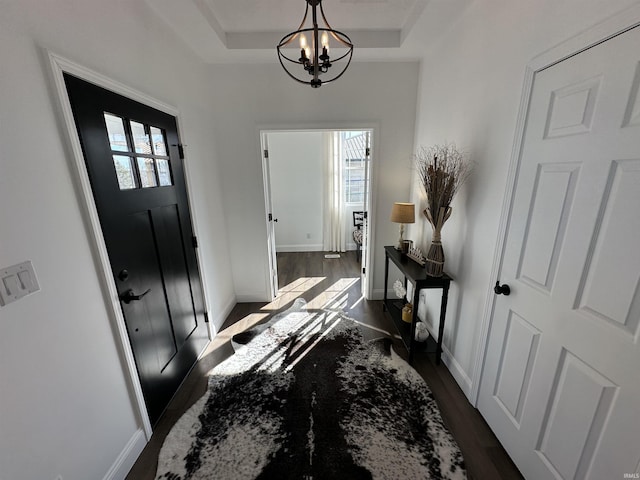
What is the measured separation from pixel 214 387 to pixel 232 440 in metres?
0.51

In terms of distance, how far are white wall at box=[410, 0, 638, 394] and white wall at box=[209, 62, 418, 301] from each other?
416mm

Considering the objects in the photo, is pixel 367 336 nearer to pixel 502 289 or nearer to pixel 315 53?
pixel 502 289

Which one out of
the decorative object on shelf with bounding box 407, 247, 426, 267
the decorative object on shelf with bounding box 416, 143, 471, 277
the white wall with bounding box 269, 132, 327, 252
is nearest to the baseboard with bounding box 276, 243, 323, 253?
the white wall with bounding box 269, 132, 327, 252

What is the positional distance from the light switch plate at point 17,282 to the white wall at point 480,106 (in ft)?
7.45

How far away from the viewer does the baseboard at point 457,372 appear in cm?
190

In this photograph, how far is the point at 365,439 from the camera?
1602 mm

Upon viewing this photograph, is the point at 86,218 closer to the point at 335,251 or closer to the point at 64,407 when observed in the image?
the point at 64,407

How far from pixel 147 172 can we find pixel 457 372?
8.86 ft

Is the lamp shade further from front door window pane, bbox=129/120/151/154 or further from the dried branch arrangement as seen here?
front door window pane, bbox=129/120/151/154

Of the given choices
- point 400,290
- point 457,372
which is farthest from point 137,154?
point 457,372

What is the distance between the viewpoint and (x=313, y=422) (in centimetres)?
171

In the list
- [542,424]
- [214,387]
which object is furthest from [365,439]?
[214,387]

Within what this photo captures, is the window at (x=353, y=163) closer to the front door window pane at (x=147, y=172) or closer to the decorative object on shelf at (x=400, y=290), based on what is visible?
the decorative object on shelf at (x=400, y=290)

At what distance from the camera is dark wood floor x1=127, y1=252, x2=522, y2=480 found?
1497 millimetres
